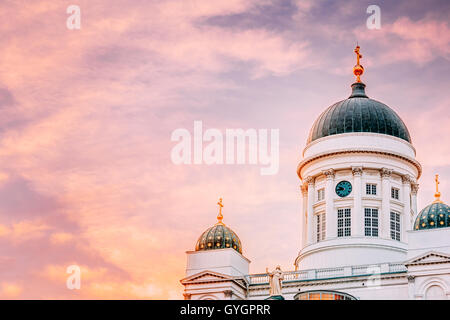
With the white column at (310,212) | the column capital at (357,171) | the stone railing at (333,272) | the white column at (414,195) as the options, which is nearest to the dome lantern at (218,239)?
the stone railing at (333,272)

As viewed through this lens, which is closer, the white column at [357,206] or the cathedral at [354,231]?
the cathedral at [354,231]

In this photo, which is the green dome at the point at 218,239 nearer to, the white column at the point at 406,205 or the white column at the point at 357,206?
the white column at the point at 357,206

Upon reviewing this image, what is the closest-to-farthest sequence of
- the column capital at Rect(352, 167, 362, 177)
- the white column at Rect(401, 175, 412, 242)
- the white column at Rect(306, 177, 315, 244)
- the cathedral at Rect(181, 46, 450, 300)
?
the cathedral at Rect(181, 46, 450, 300) → the white column at Rect(401, 175, 412, 242) → the column capital at Rect(352, 167, 362, 177) → the white column at Rect(306, 177, 315, 244)

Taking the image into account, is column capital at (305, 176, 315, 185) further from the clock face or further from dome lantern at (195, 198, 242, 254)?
dome lantern at (195, 198, 242, 254)

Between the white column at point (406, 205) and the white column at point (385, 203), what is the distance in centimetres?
185

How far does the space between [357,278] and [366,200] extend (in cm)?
1191

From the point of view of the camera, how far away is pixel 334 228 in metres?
85.2

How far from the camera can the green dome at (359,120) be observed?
89.2 metres

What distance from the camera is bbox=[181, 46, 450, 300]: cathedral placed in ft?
242

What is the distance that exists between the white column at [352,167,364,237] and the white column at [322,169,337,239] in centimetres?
200

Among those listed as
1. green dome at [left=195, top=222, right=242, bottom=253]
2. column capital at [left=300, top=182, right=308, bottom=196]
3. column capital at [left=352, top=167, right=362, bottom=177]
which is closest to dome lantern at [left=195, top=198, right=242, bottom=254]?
green dome at [left=195, top=222, right=242, bottom=253]

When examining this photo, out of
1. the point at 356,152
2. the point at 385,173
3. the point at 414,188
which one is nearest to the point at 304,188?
the point at 356,152
